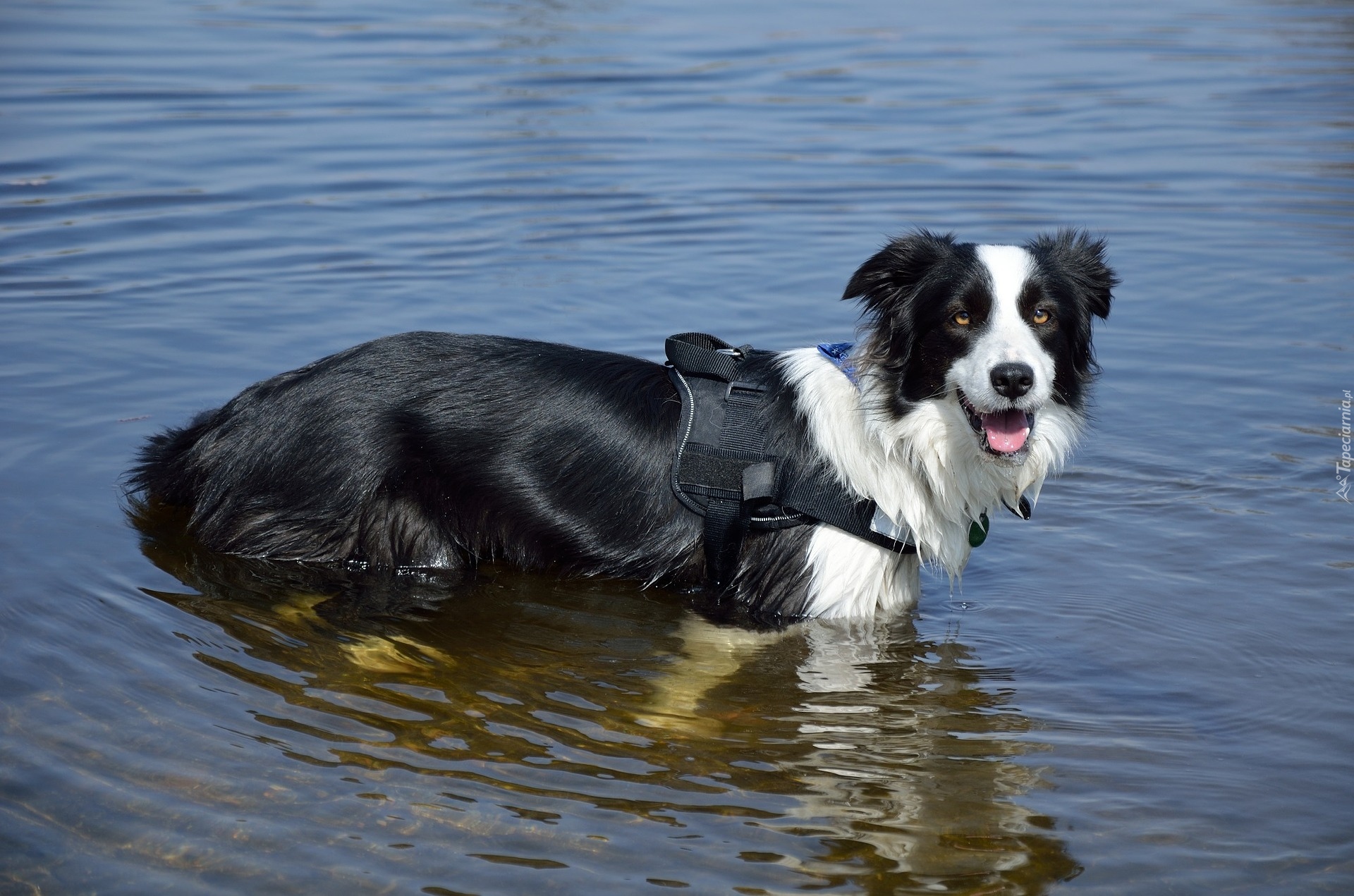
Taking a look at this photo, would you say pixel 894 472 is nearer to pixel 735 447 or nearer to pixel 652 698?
pixel 735 447

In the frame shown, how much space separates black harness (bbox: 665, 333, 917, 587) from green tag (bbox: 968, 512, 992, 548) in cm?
24

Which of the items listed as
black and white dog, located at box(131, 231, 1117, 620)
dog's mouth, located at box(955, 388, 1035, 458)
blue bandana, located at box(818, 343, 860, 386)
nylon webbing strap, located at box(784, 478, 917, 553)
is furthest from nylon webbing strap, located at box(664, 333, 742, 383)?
dog's mouth, located at box(955, 388, 1035, 458)

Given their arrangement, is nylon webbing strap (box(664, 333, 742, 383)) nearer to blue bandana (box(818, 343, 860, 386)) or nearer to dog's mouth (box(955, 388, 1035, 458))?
blue bandana (box(818, 343, 860, 386))

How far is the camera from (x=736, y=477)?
4.66m

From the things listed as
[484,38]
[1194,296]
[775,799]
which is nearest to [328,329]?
[775,799]

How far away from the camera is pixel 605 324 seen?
25.4ft

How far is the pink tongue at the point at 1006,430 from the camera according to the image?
4262 mm

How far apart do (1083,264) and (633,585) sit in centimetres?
203

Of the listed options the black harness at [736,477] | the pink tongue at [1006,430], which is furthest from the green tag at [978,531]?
the pink tongue at [1006,430]

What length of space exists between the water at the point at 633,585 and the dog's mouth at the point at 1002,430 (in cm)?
81

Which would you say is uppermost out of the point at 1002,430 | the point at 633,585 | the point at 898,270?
the point at 898,270

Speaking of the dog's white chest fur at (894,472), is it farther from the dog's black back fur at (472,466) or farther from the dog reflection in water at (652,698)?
the dog reflection in water at (652,698)

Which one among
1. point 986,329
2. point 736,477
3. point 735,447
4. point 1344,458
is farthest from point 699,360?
point 1344,458

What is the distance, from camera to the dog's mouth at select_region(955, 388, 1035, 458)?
14.0 ft
